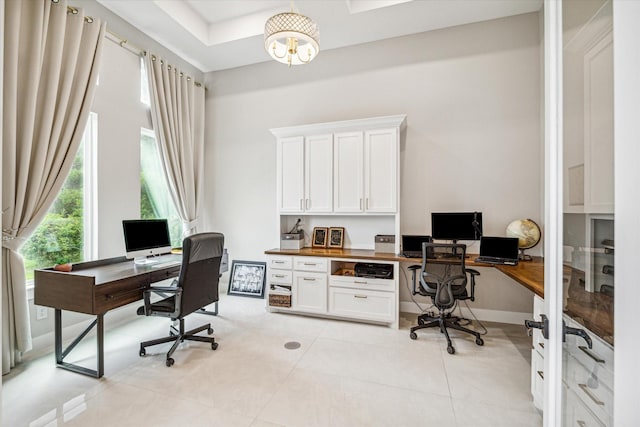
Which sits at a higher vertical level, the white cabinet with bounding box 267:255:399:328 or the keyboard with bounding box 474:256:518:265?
the keyboard with bounding box 474:256:518:265

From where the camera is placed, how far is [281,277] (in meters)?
3.76

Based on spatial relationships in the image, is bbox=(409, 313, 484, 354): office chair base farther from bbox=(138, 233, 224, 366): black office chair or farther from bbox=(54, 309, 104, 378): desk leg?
bbox=(54, 309, 104, 378): desk leg

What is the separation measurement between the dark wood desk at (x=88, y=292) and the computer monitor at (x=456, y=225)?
10.4 ft

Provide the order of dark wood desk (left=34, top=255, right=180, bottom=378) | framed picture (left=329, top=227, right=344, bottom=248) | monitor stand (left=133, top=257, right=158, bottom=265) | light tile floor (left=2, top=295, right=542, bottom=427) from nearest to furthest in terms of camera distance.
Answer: light tile floor (left=2, top=295, right=542, bottom=427) → dark wood desk (left=34, top=255, right=180, bottom=378) → monitor stand (left=133, top=257, right=158, bottom=265) → framed picture (left=329, top=227, right=344, bottom=248)

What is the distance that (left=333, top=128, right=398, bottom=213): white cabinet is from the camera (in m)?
3.50

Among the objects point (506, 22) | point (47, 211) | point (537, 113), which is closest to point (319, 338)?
point (47, 211)

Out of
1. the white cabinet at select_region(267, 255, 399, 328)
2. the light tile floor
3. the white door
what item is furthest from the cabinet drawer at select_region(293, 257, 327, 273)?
the white door

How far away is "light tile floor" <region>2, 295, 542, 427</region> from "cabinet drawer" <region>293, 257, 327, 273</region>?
2.54 ft

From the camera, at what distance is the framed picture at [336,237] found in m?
4.02

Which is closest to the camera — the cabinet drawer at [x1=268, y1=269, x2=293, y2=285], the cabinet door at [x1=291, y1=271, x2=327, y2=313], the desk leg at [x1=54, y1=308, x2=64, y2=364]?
the desk leg at [x1=54, y1=308, x2=64, y2=364]

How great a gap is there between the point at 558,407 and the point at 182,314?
2.57 meters

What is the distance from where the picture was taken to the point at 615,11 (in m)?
0.70

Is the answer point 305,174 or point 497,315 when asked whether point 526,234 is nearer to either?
point 497,315

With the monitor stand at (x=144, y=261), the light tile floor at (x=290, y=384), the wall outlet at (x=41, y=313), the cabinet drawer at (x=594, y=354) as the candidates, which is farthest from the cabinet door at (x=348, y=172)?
the wall outlet at (x=41, y=313)
